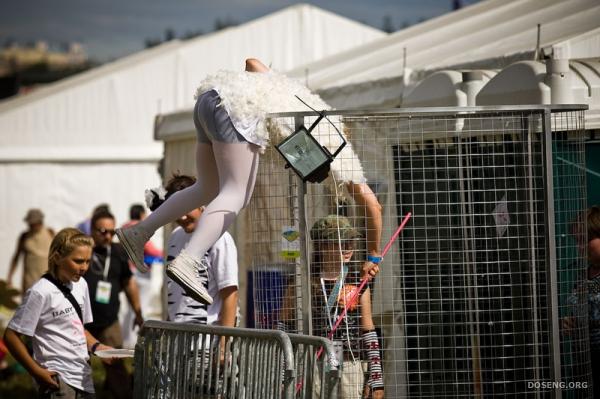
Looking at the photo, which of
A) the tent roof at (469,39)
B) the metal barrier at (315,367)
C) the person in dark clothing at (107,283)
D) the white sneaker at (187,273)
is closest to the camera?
the metal barrier at (315,367)

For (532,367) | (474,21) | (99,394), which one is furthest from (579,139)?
(99,394)

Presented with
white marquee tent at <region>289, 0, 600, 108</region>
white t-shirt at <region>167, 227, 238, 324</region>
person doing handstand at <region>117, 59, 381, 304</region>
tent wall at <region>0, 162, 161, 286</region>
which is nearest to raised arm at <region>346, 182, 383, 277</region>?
person doing handstand at <region>117, 59, 381, 304</region>

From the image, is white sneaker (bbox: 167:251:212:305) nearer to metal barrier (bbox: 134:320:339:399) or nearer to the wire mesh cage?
metal barrier (bbox: 134:320:339:399)

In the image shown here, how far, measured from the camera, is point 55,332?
4.92m

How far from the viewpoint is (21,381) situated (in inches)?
356

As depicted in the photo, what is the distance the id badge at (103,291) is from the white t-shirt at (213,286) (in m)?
2.20

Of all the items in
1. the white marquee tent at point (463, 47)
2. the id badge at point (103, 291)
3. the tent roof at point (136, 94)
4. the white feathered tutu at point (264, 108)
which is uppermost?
the tent roof at point (136, 94)

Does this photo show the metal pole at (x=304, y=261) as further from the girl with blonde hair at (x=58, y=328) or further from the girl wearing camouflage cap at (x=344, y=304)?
the girl with blonde hair at (x=58, y=328)

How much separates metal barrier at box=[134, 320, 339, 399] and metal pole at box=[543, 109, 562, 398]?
108 centimetres

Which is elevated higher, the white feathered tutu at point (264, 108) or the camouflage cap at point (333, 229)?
the white feathered tutu at point (264, 108)

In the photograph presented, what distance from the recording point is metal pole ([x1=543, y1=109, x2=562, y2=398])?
3951mm

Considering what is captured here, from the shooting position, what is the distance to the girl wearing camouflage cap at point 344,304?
160 inches

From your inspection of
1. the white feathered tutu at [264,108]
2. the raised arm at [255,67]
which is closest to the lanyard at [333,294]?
the white feathered tutu at [264,108]

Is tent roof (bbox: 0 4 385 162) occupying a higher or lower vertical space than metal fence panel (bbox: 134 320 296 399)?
higher
